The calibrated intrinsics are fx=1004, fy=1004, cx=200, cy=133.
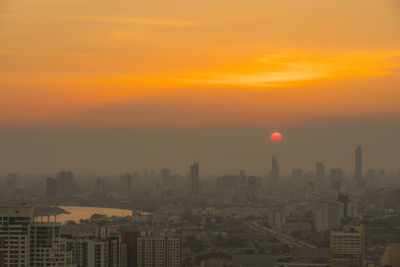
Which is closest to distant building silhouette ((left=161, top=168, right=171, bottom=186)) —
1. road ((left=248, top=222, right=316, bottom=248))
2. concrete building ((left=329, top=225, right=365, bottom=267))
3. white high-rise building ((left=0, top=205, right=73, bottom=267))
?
road ((left=248, top=222, right=316, bottom=248))

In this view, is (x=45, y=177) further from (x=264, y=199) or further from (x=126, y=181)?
(x=264, y=199)

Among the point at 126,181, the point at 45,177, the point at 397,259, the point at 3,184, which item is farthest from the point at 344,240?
the point at 126,181

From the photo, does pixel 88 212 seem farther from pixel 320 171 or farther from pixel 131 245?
pixel 131 245

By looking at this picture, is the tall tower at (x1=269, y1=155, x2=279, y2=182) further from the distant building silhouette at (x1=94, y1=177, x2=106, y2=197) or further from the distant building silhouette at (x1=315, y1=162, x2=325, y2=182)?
the distant building silhouette at (x1=94, y1=177, x2=106, y2=197)

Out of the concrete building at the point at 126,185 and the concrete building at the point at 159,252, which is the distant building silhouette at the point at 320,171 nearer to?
the concrete building at the point at 126,185

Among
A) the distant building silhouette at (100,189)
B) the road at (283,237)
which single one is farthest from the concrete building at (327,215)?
the distant building silhouette at (100,189)

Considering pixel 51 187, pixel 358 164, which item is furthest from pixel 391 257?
pixel 51 187
